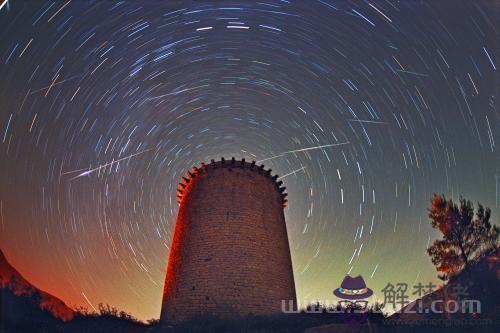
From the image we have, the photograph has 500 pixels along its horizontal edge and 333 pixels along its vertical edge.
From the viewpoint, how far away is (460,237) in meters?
23.7

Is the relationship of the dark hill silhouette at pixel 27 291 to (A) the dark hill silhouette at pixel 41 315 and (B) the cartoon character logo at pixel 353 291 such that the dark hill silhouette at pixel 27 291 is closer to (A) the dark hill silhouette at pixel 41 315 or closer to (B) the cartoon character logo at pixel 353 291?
(A) the dark hill silhouette at pixel 41 315

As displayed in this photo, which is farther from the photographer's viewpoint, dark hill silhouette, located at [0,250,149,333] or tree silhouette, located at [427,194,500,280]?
tree silhouette, located at [427,194,500,280]

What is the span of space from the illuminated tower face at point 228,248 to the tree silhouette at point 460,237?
28.0 feet

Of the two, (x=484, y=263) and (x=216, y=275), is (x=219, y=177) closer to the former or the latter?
(x=216, y=275)

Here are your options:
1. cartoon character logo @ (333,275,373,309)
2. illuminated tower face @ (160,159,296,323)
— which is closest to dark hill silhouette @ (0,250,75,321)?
illuminated tower face @ (160,159,296,323)

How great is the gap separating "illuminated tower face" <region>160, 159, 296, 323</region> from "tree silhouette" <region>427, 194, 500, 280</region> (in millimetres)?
8523

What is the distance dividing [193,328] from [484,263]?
14.3 m

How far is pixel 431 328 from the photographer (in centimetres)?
1541

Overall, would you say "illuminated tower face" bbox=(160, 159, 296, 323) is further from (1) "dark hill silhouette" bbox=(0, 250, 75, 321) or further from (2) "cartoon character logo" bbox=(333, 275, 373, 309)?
(1) "dark hill silhouette" bbox=(0, 250, 75, 321)

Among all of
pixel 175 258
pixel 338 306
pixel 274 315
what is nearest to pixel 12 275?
pixel 175 258

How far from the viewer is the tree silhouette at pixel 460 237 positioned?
2280cm

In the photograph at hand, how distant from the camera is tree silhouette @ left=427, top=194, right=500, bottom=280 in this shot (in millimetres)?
22797

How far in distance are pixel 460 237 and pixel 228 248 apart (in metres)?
13.4

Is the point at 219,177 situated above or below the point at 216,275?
above
